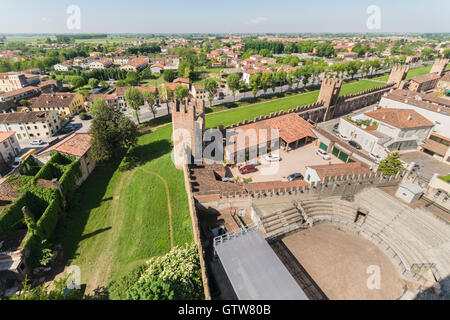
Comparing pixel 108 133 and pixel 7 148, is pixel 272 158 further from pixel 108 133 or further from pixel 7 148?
pixel 7 148

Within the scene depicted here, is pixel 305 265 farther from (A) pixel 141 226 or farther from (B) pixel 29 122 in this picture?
(B) pixel 29 122

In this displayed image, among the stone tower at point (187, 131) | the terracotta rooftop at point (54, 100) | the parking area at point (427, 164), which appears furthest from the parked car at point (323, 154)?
the terracotta rooftop at point (54, 100)

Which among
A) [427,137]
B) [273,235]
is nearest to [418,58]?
[427,137]

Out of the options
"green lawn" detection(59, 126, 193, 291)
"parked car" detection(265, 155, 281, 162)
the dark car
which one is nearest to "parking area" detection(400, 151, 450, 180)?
the dark car

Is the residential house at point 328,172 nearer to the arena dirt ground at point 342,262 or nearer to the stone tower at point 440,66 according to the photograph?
the arena dirt ground at point 342,262

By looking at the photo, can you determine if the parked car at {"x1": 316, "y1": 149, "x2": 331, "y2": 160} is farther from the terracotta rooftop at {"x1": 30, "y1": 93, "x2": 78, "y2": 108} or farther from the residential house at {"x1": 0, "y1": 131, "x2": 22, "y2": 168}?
the terracotta rooftop at {"x1": 30, "y1": 93, "x2": 78, "y2": 108}
